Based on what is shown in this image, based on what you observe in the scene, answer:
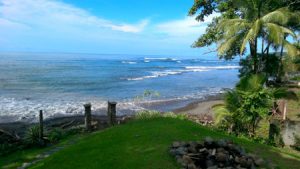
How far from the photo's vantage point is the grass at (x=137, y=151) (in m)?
7.45

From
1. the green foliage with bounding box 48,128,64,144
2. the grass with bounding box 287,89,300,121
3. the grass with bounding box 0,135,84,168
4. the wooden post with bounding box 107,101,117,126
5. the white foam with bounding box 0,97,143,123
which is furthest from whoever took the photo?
the white foam with bounding box 0,97,143,123

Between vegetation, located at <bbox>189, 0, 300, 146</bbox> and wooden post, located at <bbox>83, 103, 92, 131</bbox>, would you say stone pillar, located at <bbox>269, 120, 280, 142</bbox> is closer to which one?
vegetation, located at <bbox>189, 0, 300, 146</bbox>

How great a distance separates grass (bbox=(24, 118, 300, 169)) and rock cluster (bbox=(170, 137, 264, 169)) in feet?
0.92

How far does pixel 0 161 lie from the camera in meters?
10.7

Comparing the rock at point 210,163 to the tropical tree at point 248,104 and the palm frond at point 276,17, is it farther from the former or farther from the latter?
the palm frond at point 276,17

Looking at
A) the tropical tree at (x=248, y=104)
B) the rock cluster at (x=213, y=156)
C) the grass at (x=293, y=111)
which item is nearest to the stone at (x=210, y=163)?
the rock cluster at (x=213, y=156)

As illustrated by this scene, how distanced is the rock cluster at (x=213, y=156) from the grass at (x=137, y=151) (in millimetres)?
281

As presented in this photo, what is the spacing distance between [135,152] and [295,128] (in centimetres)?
631

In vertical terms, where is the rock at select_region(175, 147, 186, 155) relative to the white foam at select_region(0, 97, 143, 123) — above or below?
above

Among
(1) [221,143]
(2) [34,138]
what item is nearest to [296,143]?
(1) [221,143]

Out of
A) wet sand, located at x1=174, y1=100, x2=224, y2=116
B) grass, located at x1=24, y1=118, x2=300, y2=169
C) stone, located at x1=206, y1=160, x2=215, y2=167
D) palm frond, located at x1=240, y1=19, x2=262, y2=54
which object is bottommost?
wet sand, located at x1=174, y1=100, x2=224, y2=116

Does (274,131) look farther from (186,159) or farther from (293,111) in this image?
(293,111)

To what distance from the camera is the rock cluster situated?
6832mm

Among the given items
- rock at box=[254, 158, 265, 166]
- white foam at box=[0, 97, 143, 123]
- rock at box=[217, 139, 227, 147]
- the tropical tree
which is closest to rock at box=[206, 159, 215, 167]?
rock at box=[217, 139, 227, 147]
